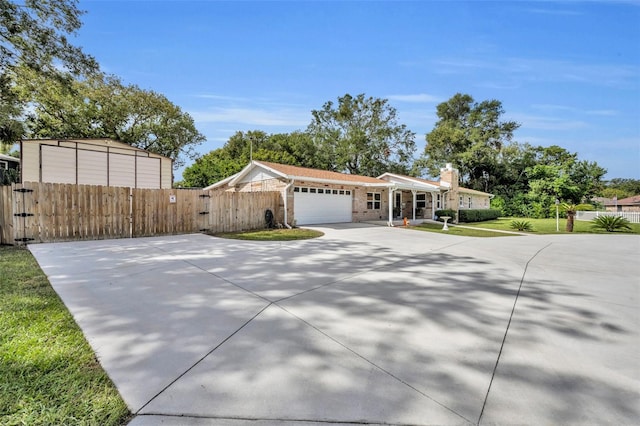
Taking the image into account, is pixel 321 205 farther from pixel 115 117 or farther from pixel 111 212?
pixel 115 117

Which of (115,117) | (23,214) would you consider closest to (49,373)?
(23,214)

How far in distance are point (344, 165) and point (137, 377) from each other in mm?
34014

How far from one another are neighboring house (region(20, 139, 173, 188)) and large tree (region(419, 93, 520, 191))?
3001 centimetres

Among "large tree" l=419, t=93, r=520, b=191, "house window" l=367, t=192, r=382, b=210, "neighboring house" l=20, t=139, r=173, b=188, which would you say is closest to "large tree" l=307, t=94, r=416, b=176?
"large tree" l=419, t=93, r=520, b=191

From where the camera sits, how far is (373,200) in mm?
19375

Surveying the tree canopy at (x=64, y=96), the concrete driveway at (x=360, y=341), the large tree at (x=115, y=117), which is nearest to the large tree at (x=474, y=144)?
the tree canopy at (x=64, y=96)

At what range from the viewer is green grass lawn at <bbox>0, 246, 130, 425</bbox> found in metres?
1.70

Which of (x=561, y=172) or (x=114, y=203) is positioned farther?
(x=561, y=172)

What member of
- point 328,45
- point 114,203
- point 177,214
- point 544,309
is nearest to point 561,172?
point 328,45

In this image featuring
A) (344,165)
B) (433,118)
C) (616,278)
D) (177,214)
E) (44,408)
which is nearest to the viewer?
(44,408)

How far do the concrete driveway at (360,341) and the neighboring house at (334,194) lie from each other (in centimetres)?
916

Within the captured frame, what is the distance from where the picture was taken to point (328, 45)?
40.0 feet

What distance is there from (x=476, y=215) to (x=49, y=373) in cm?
2538

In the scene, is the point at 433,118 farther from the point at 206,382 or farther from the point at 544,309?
the point at 206,382
